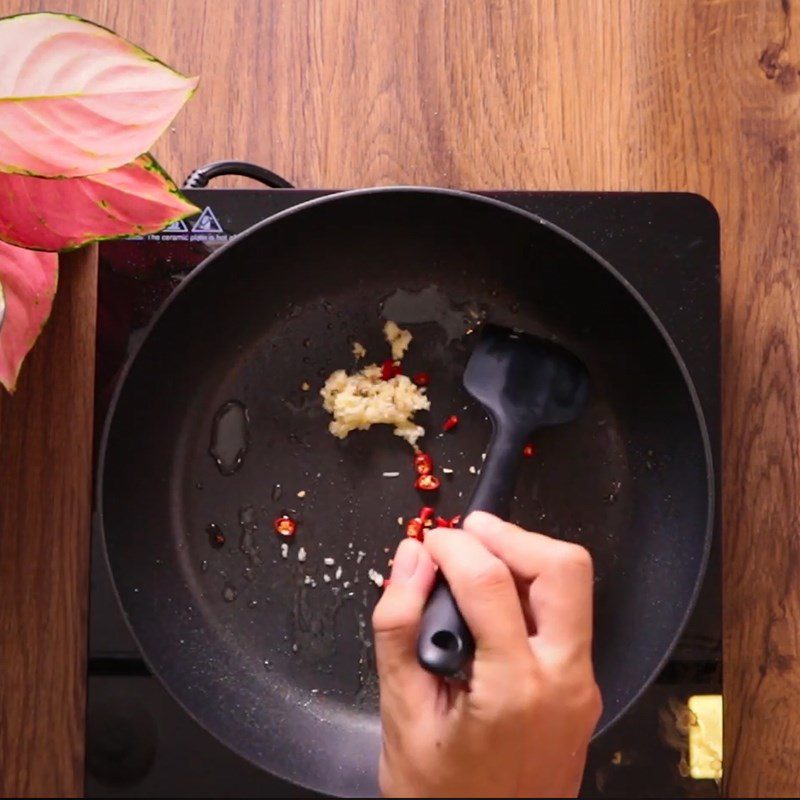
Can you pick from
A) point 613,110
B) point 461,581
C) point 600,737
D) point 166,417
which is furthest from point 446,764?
point 613,110

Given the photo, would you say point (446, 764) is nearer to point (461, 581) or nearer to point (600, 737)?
point (461, 581)

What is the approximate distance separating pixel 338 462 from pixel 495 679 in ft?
0.84

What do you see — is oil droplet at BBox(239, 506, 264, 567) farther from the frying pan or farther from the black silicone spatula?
the black silicone spatula

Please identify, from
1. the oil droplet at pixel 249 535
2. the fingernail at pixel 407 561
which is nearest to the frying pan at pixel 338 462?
the oil droplet at pixel 249 535

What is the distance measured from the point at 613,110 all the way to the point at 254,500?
41cm

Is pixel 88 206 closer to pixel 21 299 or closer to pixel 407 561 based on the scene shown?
pixel 21 299

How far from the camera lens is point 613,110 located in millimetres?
755

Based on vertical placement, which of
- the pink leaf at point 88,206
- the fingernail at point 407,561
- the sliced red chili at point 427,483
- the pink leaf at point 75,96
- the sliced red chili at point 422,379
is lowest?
the fingernail at point 407,561

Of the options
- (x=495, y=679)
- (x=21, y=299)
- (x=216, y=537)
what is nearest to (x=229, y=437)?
(x=216, y=537)

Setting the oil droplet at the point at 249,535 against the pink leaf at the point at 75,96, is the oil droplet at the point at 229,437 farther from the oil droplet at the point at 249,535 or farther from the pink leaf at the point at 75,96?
the pink leaf at the point at 75,96

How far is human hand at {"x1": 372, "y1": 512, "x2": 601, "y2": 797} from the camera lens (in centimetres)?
50

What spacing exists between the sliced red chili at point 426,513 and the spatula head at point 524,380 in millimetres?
83

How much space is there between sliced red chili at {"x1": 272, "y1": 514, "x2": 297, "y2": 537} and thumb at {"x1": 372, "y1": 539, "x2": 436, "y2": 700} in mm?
160

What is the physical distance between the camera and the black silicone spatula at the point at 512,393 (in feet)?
2.22
